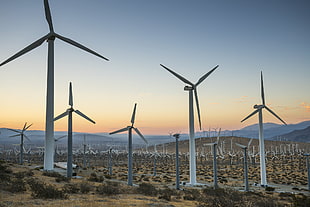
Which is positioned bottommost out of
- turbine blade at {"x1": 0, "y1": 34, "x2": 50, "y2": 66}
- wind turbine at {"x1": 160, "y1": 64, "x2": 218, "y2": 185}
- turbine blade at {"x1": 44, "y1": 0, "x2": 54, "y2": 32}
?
wind turbine at {"x1": 160, "y1": 64, "x2": 218, "y2": 185}

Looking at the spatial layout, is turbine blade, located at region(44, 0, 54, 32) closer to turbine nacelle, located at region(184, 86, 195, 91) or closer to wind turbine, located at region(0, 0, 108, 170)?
wind turbine, located at region(0, 0, 108, 170)

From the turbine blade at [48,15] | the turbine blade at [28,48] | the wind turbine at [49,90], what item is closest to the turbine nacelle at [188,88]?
the wind turbine at [49,90]

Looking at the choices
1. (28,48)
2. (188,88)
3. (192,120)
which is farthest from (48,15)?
(192,120)

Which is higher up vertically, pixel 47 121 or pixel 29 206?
pixel 47 121

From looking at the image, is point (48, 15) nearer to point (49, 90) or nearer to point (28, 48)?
point (28, 48)

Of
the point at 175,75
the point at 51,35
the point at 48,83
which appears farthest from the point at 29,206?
the point at 175,75

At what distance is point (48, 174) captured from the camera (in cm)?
3122

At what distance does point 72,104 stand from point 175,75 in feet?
54.1

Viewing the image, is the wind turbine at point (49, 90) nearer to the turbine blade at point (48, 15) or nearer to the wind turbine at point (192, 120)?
the turbine blade at point (48, 15)

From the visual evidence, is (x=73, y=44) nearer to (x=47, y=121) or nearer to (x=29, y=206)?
(x=47, y=121)

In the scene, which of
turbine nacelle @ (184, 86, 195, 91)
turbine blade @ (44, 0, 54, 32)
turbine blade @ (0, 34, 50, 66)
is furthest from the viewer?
turbine nacelle @ (184, 86, 195, 91)

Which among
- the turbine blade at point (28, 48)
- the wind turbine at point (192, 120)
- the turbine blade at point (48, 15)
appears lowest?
the wind turbine at point (192, 120)

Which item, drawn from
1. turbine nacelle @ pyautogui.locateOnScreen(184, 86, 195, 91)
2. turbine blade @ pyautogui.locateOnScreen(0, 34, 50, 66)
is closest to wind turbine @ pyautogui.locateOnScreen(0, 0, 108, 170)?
turbine blade @ pyautogui.locateOnScreen(0, 34, 50, 66)

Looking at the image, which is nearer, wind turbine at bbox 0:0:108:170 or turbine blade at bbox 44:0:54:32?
wind turbine at bbox 0:0:108:170
